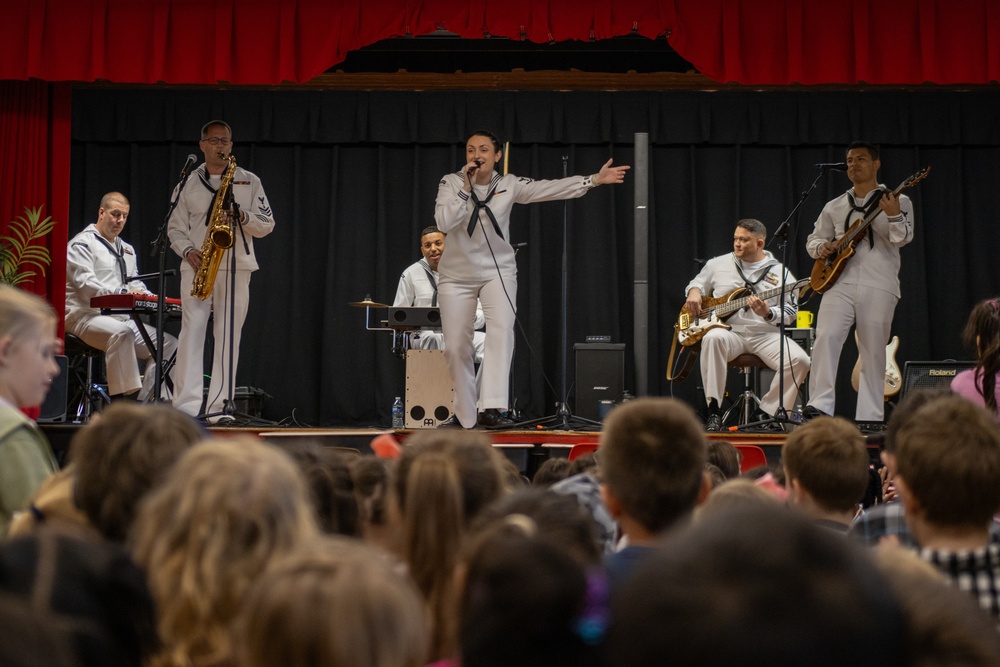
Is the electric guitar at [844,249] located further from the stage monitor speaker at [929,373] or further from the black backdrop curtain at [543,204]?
the black backdrop curtain at [543,204]

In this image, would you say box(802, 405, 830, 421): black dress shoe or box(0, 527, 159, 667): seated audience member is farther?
box(802, 405, 830, 421): black dress shoe

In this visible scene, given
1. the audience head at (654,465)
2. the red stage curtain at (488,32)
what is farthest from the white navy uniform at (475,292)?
the audience head at (654,465)

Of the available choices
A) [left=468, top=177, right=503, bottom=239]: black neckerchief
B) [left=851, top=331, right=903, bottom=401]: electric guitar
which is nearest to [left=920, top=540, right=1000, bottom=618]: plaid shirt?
[left=468, top=177, right=503, bottom=239]: black neckerchief

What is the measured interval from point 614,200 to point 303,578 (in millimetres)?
9969

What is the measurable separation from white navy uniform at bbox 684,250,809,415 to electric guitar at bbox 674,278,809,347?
10 cm

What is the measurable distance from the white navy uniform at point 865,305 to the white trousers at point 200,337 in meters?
4.07

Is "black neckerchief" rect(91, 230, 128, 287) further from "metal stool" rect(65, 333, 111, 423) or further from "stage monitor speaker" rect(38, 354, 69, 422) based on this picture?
"stage monitor speaker" rect(38, 354, 69, 422)

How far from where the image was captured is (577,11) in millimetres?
6984

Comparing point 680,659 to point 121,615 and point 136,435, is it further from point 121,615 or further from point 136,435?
point 136,435

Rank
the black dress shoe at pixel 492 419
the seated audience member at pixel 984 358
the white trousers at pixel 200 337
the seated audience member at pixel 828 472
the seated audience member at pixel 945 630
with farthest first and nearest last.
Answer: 1. the white trousers at pixel 200 337
2. the black dress shoe at pixel 492 419
3. the seated audience member at pixel 984 358
4. the seated audience member at pixel 828 472
5. the seated audience member at pixel 945 630

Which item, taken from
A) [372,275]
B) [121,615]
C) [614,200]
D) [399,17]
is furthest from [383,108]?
[121,615]

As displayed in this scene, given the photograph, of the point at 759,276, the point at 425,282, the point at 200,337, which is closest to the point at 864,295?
the point at 759,276

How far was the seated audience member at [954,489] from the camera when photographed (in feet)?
6.34

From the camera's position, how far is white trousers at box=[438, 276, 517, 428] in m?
7.08
